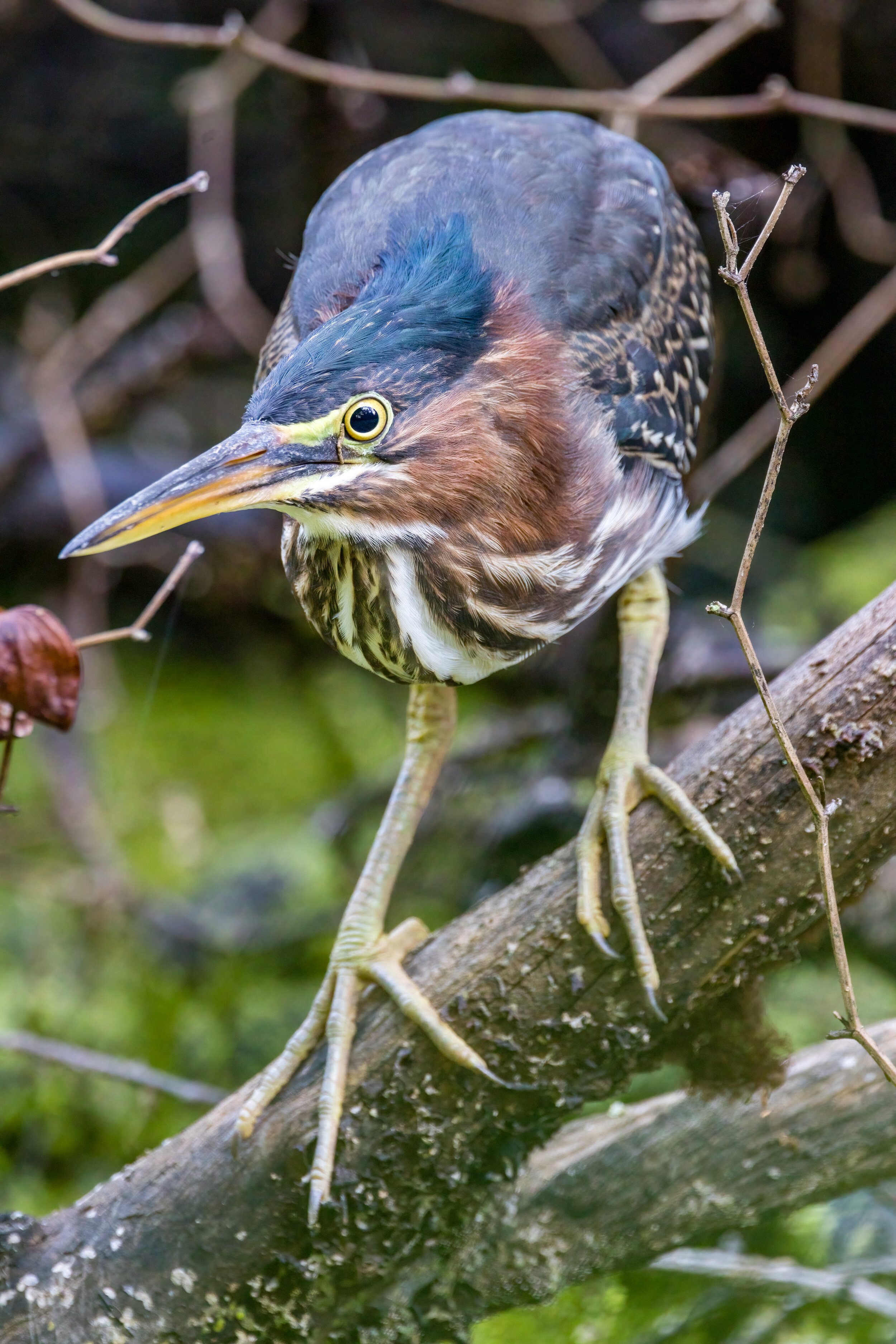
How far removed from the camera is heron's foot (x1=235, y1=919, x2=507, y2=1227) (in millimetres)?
1825

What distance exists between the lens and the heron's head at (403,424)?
1.49 m

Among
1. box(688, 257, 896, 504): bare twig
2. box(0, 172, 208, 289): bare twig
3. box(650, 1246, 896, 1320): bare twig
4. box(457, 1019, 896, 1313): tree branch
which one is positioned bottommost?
box(650, 1246, 896, 1320): bare twig

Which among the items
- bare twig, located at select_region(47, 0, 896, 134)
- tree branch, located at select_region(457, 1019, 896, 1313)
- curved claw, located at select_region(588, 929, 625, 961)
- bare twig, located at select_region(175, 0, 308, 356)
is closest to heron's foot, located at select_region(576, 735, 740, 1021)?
curved claw, located at select_region(588, 929, 625, 961)

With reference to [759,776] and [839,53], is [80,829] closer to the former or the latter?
[759,776]

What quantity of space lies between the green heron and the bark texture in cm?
4

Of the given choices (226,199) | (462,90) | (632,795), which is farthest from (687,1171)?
(226,199)

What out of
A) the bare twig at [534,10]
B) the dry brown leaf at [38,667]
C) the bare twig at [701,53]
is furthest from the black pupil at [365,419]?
the bare twig at [534,10]

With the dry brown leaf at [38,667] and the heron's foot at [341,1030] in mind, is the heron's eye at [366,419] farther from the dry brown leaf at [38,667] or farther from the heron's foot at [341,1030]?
the heron's foot at [341,1030]

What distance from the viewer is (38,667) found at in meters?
1.68

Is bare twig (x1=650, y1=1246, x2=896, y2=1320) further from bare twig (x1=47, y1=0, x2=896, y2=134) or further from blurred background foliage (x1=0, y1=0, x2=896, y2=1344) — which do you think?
bare twig (x1=47, y1=0, x2=896, y2=134)

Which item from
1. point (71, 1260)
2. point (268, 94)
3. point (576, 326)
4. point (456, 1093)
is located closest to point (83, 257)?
point (576, 326)

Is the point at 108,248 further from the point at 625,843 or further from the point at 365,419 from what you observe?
the point at 625,843

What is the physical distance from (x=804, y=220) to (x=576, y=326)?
8.90ft

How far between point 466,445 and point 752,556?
1.41 ft
